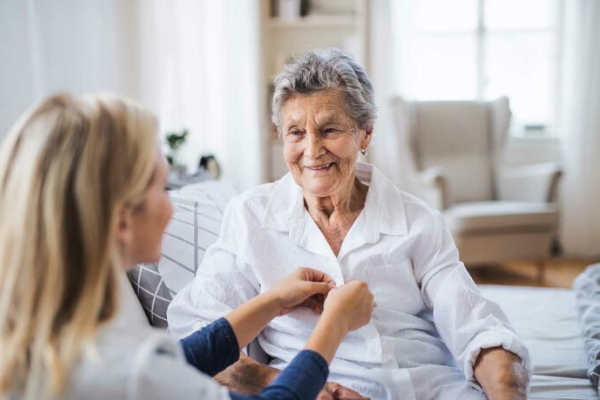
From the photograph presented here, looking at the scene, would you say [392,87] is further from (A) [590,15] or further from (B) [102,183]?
(B) [102,183]

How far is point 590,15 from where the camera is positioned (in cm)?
418

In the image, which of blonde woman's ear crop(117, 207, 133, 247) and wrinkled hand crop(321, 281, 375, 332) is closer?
blonde woman's ear crop(117, 207, 133, 247)

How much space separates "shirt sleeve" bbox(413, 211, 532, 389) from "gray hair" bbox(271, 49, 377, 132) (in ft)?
1.04

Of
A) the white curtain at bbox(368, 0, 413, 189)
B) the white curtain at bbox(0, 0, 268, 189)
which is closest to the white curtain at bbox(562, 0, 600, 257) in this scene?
the white curtain at bbox(368, 0, 413, 189)

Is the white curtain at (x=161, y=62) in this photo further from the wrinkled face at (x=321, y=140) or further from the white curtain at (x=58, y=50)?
the wrinkled face at (x=321, y=140)

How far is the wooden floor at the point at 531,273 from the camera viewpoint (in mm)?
3863

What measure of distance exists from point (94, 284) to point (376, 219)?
2.52 ft

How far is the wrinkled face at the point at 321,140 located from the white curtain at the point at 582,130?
3411 mm

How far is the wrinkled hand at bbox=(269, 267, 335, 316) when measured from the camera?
1.20 metres

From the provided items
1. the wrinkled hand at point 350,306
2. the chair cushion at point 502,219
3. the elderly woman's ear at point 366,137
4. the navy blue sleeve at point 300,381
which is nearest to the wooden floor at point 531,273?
the chair cushion at point 502,219

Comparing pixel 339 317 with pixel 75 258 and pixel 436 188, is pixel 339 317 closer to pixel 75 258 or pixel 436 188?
pixel 75 258

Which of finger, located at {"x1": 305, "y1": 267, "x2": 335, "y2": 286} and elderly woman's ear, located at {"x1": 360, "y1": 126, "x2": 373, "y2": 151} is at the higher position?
elderly woman's ear, located at {"x1": 360, "y1": 126, "x2": 373, "y2": 151}

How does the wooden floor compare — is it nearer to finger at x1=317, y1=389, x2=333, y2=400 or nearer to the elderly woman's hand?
the elderly woman's hand

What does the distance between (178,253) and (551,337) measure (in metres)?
1.05
